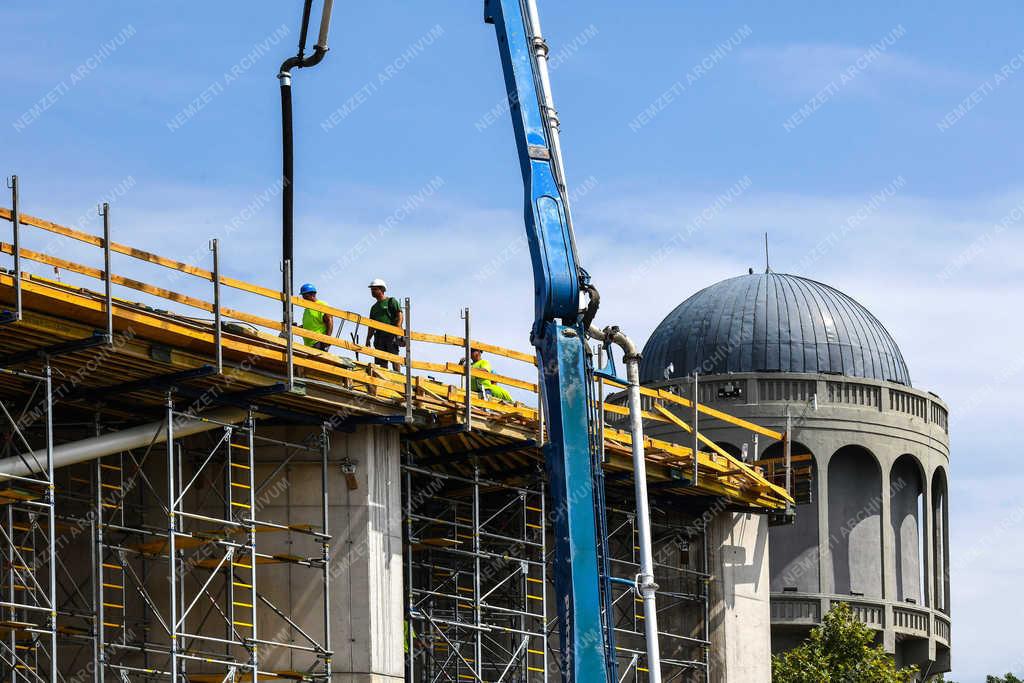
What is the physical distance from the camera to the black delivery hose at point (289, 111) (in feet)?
93.0

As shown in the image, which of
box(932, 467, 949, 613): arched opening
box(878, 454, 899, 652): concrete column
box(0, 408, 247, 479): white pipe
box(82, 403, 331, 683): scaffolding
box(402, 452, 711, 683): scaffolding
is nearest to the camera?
box(0, 408, 247, 479): white pipe

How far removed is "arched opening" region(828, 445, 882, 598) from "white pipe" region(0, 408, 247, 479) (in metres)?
30.5

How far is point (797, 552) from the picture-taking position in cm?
5753

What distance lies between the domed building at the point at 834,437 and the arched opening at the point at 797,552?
0.04m

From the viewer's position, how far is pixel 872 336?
195 ft

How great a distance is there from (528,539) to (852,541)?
21.9 metres

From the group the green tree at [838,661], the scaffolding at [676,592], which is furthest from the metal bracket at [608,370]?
the green tree at [838,661]

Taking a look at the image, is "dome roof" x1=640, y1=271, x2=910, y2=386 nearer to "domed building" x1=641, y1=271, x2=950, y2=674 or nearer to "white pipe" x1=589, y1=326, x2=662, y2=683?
"domed building" x1=641, y1=271, x2=950, y2=674

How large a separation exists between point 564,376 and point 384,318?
7.06 metres

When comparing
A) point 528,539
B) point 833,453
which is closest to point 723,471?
point 528,539

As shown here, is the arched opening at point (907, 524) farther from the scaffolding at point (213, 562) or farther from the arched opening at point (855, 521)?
the scaffolding at point (213, 562)

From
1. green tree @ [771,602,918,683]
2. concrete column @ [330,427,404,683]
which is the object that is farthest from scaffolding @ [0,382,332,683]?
green tree @ [771,602,918,683]

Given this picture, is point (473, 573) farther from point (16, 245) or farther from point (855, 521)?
point (855, 521)

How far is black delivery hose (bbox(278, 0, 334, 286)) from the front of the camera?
1117 inches
